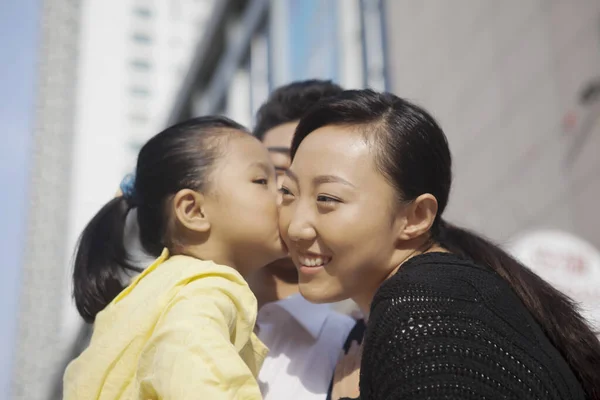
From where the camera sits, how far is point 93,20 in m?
56.7

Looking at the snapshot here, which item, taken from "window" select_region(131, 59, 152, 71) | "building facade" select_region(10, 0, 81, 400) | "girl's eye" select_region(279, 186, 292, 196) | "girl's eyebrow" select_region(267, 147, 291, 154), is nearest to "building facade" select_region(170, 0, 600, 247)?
"girl's eyebrow" select_region(267, 147, 291, 154)

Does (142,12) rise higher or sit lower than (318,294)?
higher

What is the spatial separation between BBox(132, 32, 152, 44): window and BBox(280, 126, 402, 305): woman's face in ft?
176

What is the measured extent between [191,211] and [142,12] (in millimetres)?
54404

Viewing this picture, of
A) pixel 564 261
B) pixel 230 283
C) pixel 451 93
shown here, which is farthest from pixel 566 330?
pixel 451 93

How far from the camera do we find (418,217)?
1483 millimetres

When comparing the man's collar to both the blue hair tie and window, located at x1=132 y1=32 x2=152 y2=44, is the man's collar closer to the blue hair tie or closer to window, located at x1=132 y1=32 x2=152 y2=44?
the blue hair tie

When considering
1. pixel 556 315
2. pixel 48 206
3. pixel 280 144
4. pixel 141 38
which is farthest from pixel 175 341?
pixel 48 206

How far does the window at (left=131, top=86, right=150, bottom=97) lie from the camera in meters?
51.6

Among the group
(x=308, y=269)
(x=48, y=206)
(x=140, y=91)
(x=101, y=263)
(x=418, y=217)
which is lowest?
(x=48, y=206)

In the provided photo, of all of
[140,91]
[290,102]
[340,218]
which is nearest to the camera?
[340,218]

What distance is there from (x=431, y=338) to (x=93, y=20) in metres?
60.5

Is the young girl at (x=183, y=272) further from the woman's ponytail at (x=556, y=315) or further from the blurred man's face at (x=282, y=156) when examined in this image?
the woman's ponytail at (x=556, y=315)

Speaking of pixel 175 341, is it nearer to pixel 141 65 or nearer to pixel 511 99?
pixel 511 99
